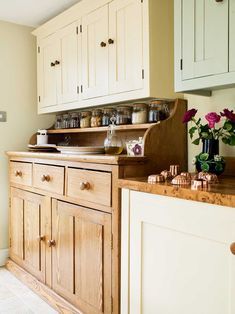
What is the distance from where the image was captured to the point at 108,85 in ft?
6.72

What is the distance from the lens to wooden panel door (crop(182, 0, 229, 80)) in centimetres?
143

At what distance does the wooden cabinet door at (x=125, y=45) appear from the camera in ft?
5.96

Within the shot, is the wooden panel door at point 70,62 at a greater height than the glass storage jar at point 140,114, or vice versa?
the wooden panel door at point 70,62

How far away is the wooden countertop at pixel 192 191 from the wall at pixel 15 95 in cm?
167

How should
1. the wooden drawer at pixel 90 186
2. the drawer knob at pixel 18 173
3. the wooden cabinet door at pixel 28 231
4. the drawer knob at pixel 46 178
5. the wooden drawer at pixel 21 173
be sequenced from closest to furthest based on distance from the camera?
the wooden drawer at pixel 90 186, the drawer knob at pixel 46 178, the wooden cabinet door at pixel 28 231, the wooden drawer at pixel 21 173, the drawer knob at pixel 18 173

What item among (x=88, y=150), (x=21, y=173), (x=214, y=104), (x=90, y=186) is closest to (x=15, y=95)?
(x=21, y=173)

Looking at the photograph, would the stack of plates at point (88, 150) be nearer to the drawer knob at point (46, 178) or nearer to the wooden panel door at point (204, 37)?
the drawer knob at point (46, 178)

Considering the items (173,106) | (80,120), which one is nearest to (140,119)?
(173,106)

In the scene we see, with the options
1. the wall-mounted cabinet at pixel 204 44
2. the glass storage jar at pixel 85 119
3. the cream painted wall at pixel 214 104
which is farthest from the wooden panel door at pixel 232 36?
the glass storage jar at pixel 85 119

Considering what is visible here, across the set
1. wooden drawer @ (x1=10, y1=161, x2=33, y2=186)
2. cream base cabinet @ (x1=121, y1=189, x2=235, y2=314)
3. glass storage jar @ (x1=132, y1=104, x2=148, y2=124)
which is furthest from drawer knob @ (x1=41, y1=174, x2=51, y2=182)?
cream base cabinet @ (x1=121, y1=189, x2=235, y2=314)

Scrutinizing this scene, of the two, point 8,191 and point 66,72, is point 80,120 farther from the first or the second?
point 8,191

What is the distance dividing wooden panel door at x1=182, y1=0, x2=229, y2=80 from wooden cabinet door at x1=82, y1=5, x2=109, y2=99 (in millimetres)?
620

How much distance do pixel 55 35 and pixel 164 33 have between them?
106cm

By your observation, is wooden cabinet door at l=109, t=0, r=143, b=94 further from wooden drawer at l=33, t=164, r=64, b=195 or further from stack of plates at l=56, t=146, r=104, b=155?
wooden drawer at l=33, t=164, r=64, b=195
